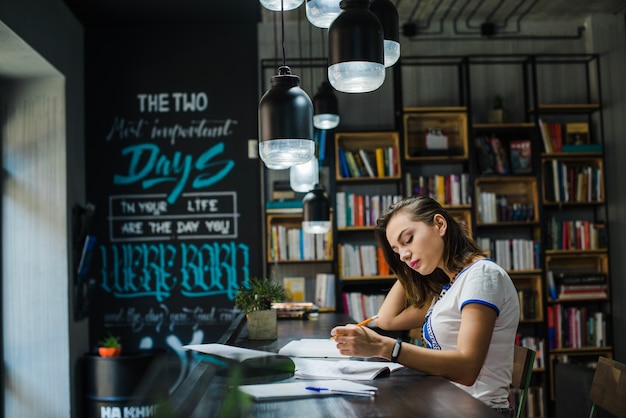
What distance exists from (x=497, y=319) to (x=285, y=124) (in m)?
0.86

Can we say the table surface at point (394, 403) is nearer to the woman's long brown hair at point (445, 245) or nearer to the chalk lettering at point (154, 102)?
the woman's long brown hair at point (445, 245)

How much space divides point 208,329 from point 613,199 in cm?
349

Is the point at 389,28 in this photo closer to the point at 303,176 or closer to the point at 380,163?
the point at 303,176

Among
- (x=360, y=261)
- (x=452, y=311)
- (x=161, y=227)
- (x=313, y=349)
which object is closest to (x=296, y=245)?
(x=360, y=261)

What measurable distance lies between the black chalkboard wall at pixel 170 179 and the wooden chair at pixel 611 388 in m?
3.93

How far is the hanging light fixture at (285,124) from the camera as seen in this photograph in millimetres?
2217

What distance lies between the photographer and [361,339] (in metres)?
1.83

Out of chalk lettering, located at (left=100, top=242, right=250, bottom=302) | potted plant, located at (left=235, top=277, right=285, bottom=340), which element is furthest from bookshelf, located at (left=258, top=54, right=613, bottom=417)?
potted plant, located at (left=235, top=277, right=285, bottom=340)

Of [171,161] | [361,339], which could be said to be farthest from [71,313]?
[361,339]

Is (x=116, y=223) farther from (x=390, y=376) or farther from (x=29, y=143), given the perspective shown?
(x=390, y=376)

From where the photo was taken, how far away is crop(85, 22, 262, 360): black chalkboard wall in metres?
5.72

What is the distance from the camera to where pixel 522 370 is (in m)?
2.25

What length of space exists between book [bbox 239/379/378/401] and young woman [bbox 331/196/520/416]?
0.11 metres

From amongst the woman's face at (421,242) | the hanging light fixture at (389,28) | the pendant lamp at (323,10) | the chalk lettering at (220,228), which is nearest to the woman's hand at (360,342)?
the woman's face at (421,242)
